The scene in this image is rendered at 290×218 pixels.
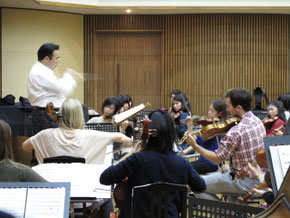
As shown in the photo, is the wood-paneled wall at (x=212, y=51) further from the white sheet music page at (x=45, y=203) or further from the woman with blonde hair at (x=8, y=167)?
the white sheet music page at (x=45, y=203)

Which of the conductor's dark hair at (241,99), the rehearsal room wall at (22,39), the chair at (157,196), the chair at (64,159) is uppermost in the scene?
the rehearsal room wall at (22,39)

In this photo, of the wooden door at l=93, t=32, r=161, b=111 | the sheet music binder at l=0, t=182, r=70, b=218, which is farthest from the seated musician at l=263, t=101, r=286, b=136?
the wooden door at l=93, t=32, r=161, b=111

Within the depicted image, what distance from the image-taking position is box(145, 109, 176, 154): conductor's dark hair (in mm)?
2863

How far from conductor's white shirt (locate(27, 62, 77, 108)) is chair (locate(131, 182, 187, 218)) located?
3.08 meters

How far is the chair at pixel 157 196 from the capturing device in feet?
8.47

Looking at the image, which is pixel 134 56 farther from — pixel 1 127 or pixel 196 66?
pixel 1 127

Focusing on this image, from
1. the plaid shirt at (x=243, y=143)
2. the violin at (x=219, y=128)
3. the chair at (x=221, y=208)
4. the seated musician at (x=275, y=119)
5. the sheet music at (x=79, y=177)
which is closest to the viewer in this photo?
the chair at (x=221, y=208)

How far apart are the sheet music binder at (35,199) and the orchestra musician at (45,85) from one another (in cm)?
350

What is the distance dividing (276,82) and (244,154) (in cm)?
821

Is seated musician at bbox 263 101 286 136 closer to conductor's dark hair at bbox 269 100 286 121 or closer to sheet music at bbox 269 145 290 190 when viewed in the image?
conductor's dark hair at bbox 269 100 286 121

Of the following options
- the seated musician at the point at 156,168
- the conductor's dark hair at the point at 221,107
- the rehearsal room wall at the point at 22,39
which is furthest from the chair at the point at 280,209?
the rehearsal room wall at the point at 22,39

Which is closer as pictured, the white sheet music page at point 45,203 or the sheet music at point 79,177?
the white sheet music page at point 45,203

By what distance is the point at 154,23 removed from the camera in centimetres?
1170

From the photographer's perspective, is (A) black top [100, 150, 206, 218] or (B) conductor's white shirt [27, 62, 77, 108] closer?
(A) black top [100, 150, 206, 218]
